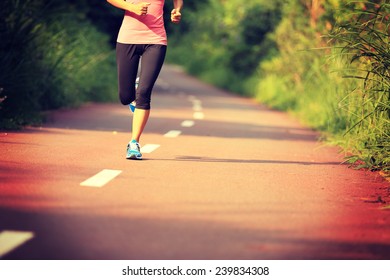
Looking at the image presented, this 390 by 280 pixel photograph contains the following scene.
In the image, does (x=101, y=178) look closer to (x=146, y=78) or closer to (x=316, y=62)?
(x=146, y=78)

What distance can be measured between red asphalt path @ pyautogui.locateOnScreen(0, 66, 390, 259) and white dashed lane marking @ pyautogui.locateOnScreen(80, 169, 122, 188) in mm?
63

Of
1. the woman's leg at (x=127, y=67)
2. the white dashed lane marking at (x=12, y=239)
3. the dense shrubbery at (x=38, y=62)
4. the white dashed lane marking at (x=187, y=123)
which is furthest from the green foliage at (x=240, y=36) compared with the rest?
the white dashed lane marking at (x=12, y=239)

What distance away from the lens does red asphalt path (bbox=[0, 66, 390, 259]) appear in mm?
5086

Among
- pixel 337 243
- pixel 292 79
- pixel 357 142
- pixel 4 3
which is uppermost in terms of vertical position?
pixel 4 3

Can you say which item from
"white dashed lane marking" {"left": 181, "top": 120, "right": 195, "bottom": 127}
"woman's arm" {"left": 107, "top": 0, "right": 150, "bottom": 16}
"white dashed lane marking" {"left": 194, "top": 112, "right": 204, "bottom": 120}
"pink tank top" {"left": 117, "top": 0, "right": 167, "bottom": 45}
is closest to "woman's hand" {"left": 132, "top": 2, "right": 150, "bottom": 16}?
"woman's arm" {"left": 107, "top": 0, "right": 150, "bottom": 16}

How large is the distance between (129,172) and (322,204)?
2.02m

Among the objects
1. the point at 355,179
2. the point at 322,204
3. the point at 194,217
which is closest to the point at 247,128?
the point at 355,179

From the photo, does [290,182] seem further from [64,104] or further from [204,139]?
[64,104]

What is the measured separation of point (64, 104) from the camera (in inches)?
707

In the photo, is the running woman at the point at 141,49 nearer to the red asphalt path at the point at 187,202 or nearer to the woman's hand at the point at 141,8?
the woman's hand at the point at 141,8

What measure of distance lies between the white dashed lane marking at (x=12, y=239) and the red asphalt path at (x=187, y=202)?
0.04 feet

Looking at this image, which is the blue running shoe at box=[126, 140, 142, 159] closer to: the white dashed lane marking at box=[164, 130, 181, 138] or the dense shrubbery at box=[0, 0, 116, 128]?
the dense shrubbery at box=[0, 0, 116, 128]

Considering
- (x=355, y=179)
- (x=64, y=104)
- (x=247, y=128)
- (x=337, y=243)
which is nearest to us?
(x=337, y=243)

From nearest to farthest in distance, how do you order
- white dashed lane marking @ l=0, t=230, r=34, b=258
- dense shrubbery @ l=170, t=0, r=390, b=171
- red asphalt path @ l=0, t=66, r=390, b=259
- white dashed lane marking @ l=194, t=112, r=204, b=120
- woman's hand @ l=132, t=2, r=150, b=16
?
white dashed lane marking @ l=0, t=230, r=34, b=258 < red asphalt path @ l=0, t=66, r=390, b=259 < woman's hand @ l=132, t=2, r=150, b=16 < dense shrubbery @ l=170, t=0, r=390, b=171 < white dashed lane marking @ l=194, t=112, r=204, b=120
